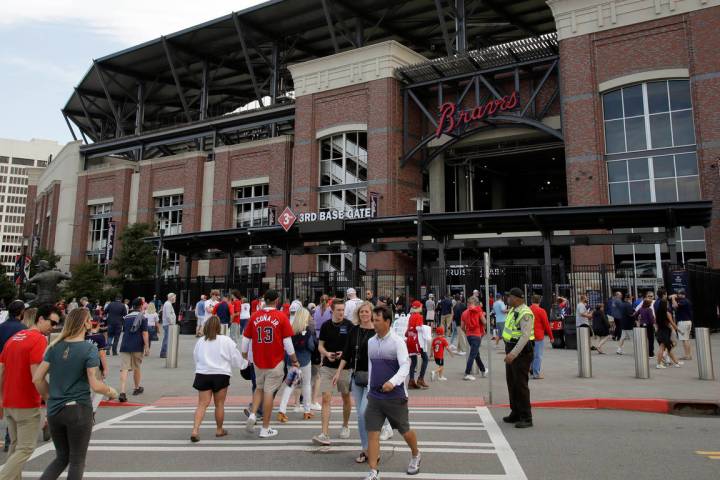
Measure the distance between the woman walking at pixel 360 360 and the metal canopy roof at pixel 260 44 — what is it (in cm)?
3333

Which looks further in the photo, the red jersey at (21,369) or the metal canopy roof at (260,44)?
the metal canopy roof at (260,44)

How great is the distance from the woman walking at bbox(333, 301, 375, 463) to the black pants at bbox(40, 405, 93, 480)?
290 cm

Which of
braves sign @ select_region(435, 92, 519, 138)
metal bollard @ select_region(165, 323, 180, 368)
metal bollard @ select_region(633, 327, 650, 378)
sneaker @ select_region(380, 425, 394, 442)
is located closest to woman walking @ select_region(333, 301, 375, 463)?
sneaker @ select_region(380, 425, 394, 442)

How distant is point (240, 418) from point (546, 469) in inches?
199

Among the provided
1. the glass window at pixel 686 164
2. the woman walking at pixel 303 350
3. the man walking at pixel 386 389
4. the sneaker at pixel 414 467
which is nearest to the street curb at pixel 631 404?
the woman walking at pixel 303 350

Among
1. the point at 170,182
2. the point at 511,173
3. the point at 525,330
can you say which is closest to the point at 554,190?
the point at 511,173

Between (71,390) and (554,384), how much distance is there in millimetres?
9735

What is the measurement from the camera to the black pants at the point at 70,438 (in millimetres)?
4898

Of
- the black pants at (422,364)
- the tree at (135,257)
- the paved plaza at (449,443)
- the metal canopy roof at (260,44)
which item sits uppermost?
the metal canopy roof at (260,44)

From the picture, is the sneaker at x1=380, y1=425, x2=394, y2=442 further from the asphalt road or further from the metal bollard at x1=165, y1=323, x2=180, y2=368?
the metal bollard at x1=165, y1=323, x2=180, y2=368

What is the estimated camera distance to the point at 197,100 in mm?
61969

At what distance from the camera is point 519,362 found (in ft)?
27.3

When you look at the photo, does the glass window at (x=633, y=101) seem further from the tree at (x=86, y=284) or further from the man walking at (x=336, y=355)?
the tree at (x=86, y=284)

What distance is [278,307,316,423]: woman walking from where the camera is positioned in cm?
857
